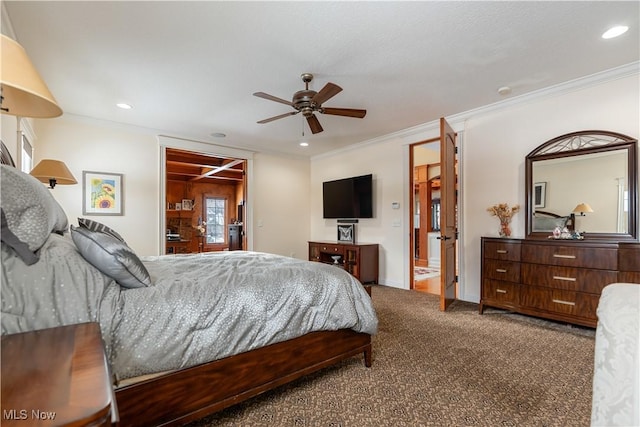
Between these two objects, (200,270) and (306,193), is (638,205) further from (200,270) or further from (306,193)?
(306,193)

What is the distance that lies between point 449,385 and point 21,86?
2.61 m

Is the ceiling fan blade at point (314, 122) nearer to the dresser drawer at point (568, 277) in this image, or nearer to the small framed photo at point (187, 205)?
the dresser drawer at point (568, 277)

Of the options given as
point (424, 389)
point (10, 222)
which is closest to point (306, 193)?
point (424, 389)

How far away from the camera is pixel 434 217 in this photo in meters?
7.74

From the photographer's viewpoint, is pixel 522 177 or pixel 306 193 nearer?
pixel 522 177

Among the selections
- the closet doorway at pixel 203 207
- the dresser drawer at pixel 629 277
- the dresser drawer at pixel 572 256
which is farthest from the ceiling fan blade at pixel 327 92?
the closet doorway at pixel 203 207

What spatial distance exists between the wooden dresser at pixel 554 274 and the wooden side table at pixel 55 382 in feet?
11.5

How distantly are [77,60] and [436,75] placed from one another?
3261 mm

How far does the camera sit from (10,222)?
111 centimetres

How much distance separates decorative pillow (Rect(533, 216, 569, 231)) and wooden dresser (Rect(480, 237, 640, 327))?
15.9 inches

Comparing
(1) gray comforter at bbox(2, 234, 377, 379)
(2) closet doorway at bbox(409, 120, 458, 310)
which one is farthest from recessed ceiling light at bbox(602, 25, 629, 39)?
(1) gray comforter at bbox(2, 234, 377, 379)

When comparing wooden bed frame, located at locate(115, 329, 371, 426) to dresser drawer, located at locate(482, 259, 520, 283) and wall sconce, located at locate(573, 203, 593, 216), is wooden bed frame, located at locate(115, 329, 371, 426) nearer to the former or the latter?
dresser drawer, located at locate(482, 259, 520, 283)

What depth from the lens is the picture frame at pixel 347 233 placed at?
5527mm

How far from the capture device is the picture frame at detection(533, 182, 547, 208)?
3311mm
